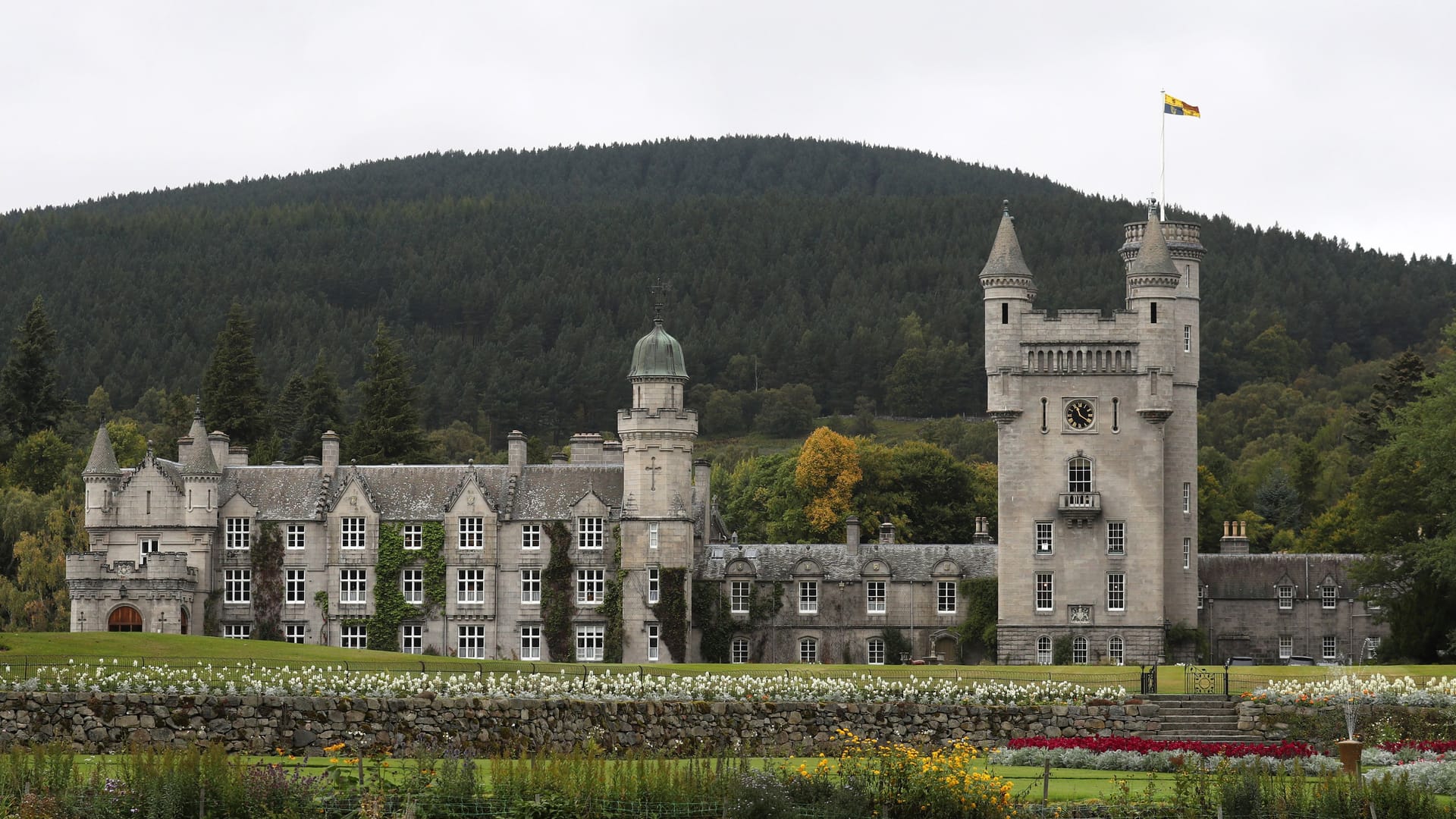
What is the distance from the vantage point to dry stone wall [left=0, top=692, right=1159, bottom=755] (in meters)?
47.8

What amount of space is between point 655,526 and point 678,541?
1.04 meters

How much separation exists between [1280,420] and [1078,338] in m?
90.6

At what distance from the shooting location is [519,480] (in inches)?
3211

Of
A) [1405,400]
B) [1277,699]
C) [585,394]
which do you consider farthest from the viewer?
[585,394]

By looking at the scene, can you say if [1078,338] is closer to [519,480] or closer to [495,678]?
[519,480]

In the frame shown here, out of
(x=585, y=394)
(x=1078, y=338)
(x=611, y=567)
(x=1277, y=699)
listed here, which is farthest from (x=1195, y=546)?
(x=585, y=394)

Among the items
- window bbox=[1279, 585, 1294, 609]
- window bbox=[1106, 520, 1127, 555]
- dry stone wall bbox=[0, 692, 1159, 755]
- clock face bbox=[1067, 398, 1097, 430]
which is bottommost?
dry stone wall bbox=[0, 692, 1159, 755]

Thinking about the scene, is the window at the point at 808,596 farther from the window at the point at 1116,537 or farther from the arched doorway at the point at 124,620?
the arched doorway at the point at 124,620

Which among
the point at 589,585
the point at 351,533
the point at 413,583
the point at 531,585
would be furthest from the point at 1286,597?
the point at 351,533

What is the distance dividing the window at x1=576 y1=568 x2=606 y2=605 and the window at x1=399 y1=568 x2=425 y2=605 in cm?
595

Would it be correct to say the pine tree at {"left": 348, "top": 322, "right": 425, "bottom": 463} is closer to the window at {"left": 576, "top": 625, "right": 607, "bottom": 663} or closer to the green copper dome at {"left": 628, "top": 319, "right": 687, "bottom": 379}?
the green copper dome at {"left": 628, "top": 319, "right": 687, "bottom": 379}

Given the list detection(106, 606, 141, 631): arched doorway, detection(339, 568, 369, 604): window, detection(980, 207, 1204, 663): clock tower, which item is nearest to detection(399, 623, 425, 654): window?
detection(339, 568, 369, 604): window

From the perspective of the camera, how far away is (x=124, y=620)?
75812 millimetres

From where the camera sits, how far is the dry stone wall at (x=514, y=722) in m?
47.8
